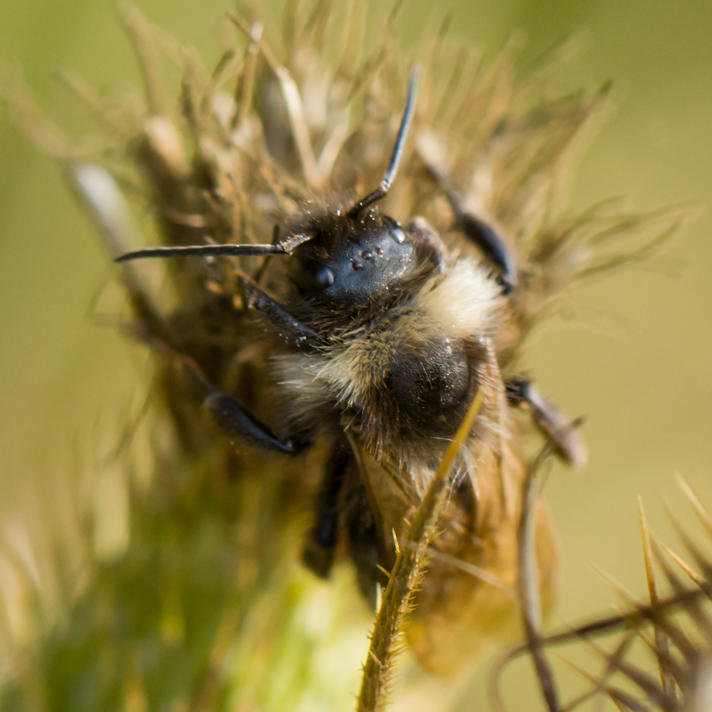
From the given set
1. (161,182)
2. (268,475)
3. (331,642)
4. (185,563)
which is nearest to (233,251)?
(161,182)

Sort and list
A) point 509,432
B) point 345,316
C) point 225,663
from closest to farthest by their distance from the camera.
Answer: point 345,316, point 509,432, point 225,663

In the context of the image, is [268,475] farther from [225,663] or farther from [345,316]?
[345,316]

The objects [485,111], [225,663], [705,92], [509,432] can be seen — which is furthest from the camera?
[705,92]

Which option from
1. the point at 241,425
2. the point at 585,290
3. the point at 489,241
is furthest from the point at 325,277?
the point at 585,290

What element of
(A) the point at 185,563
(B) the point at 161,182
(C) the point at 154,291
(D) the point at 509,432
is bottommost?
(D) the point at 509,432

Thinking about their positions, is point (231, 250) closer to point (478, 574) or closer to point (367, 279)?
point (367, 279)
